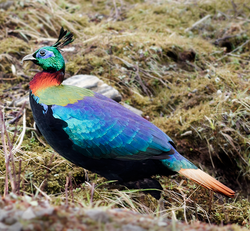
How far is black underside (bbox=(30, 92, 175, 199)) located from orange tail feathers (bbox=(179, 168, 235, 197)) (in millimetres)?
175

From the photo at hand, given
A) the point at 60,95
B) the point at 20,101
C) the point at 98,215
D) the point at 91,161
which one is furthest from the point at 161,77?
the point at 98,215

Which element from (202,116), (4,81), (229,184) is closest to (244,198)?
(229,184)

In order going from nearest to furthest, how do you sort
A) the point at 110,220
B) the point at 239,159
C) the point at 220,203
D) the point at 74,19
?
the point at 110,220, the point at 220,203, the point at 239,159, the point at 74,19

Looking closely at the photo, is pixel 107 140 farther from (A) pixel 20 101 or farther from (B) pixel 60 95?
(A) pixel 20 101

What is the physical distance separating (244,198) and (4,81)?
351 cm

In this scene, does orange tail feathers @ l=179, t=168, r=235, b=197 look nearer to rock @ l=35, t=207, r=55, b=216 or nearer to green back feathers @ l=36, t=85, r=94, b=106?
green back feathers @ l=36, t=85, r=94, b=106

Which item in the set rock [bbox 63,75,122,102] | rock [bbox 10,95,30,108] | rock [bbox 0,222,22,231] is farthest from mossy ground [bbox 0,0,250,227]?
rock [bbox 0,222,22,231]

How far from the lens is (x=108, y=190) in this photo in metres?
2.68

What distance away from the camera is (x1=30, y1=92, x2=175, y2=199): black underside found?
92.0 inches

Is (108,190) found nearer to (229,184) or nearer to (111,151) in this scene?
(111,151)

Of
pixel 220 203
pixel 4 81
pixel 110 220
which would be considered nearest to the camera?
pixel 110 220

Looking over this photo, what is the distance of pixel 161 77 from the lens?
4305 mm

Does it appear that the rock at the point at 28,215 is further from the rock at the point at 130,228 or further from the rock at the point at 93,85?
the rock at the point at 93,85

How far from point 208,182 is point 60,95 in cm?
147
